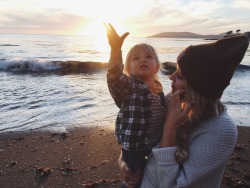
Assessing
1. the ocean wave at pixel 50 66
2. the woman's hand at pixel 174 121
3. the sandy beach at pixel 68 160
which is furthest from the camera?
the ocean wave at pixel 50 66

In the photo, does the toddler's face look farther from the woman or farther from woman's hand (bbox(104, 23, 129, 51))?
the woman

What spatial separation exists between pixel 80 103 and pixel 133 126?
870 cm

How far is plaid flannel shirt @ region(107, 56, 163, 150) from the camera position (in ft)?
9.16

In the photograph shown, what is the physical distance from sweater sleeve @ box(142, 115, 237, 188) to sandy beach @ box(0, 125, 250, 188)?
3088 millimetres

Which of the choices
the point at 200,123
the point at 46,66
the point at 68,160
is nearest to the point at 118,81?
the point at 200,123

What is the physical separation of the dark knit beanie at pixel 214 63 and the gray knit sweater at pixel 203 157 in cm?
23

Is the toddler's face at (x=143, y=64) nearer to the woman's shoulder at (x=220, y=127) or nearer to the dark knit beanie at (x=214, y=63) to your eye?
the dark knit beanie at (x=214, y=63)

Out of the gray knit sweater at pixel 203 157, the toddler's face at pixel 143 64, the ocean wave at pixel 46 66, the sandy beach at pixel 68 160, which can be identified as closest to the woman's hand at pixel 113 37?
the toddler's face at pixel 143 64

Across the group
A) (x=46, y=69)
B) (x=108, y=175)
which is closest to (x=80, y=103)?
(x=108, y=175)

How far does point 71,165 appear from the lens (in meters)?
5.74

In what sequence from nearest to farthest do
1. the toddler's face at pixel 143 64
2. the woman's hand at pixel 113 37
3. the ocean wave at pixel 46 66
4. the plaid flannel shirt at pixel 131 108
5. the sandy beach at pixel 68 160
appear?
1. the woman's hand at pixel 113 37
2. the plaid flannel shirt at pixel 131 108
3. the toddler's face at pixel 143 64
4. the sandy beach at pixel 68 160
5. the ocean wave at pixel 46 66

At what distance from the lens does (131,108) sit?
2.83 metres

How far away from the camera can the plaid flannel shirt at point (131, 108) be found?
2793 millimetres

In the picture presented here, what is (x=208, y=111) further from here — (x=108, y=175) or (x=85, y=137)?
(x=85, y=137)
